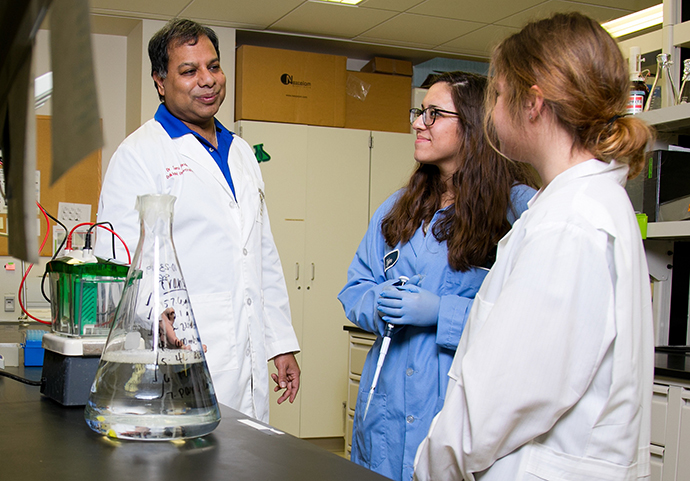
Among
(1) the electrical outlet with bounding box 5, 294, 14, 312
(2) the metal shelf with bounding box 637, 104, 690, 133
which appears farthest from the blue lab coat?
(1) the electrical outlet with bounding box 5, 294, 14, 312

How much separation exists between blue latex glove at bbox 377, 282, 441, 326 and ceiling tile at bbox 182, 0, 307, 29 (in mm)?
2715

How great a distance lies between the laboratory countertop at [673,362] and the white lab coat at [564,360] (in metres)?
1.09

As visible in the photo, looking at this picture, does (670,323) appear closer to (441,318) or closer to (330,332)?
(441,318)

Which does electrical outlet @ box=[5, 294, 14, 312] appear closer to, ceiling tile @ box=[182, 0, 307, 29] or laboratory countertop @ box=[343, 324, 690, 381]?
ceiling tile @ box=[182, 0, 307, 29]

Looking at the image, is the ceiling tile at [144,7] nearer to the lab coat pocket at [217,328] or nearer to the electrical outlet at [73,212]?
the electrical outlet at [73,212]

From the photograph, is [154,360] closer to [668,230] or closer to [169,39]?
[169,39]

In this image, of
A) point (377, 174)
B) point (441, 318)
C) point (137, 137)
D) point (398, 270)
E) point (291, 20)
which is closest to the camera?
point (441, 318)

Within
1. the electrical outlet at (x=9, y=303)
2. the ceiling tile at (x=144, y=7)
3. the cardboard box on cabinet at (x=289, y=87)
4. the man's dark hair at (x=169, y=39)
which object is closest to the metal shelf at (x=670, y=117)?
the man's dark hair at (x=169, y=39)

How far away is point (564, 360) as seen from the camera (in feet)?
2.60

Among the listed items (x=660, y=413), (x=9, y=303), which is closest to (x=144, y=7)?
(x=9, y=303)

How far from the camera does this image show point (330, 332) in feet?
13.6

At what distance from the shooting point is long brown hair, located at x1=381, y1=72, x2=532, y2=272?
135cm

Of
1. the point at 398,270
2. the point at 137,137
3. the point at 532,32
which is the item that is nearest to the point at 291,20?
the point at 137,137

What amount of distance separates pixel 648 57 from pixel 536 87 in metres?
2.13
